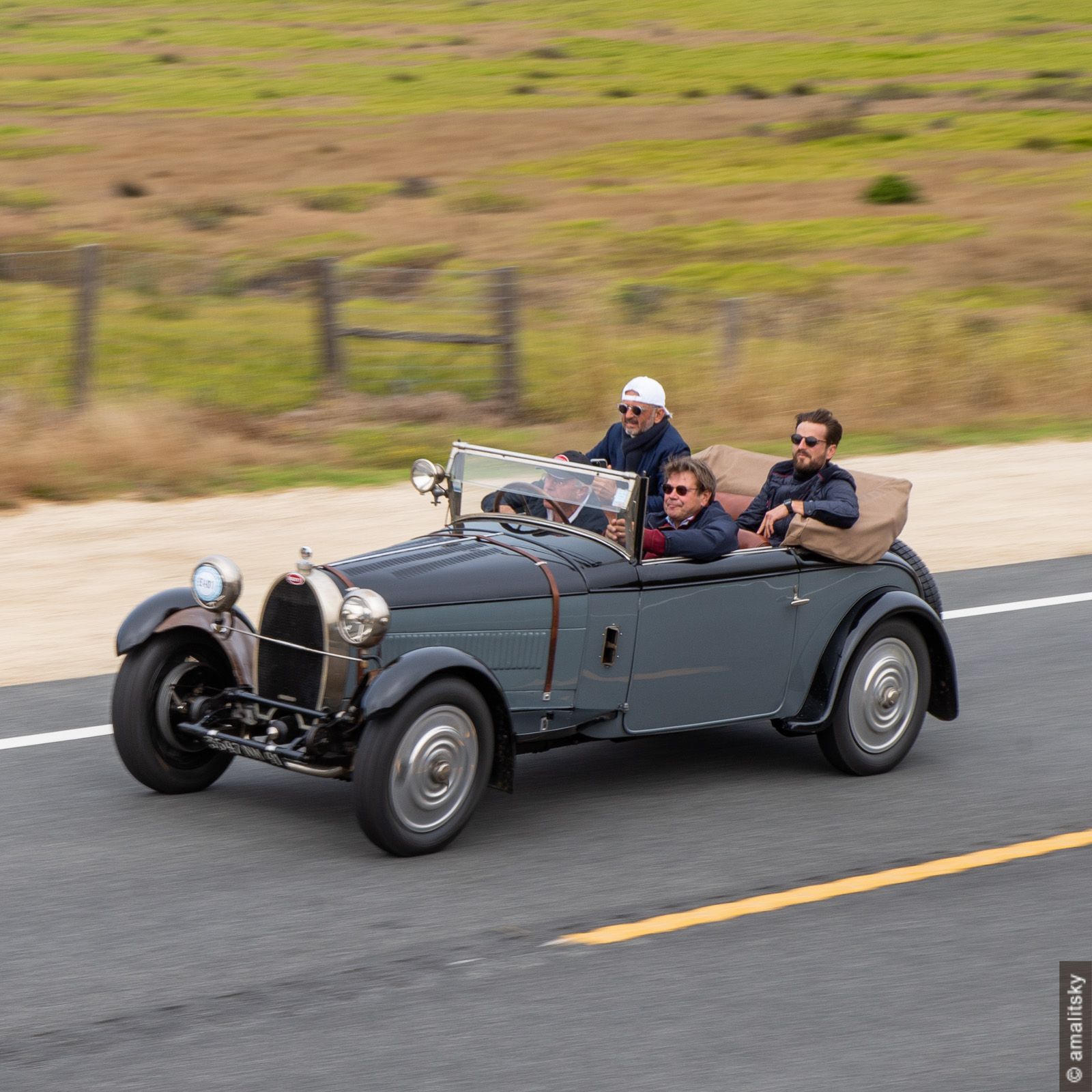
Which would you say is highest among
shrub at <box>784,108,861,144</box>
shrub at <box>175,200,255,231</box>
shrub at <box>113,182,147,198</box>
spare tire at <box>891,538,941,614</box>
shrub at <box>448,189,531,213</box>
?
shrub at <box>784,108,861,144</box>

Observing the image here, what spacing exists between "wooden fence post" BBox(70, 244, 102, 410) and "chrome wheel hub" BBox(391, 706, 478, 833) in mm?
9374

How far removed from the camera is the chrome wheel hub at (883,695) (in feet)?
23.0

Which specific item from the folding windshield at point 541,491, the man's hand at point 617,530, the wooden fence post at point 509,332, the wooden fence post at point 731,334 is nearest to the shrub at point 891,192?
the wooden fence post at point 731,334

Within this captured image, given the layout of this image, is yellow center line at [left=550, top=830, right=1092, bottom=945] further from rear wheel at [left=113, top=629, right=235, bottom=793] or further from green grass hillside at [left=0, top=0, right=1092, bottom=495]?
green grass hillside at [left=0, top=0, right=1092, bottom=495]

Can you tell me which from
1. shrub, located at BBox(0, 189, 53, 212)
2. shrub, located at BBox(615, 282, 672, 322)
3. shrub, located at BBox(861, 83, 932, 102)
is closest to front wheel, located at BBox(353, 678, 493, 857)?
shrub, located at BBox(615, 282, 672, 322)

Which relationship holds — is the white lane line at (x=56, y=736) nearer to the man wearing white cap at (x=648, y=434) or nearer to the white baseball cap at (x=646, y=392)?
the man wearing white cap at (x=648, y=434)

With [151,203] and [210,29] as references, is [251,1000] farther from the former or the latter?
[210,29]

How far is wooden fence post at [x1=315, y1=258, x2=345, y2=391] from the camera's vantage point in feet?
53.1

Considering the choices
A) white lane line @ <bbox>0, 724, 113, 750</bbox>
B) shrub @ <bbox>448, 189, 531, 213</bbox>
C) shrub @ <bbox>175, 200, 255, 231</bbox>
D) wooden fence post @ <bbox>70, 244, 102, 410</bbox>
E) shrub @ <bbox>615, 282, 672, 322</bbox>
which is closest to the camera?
white lane line @ <bbox>0, 724, 113, 750</bbox>

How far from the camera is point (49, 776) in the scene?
269 inches

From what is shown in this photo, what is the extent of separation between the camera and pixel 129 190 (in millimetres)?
36031

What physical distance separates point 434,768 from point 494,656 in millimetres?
513

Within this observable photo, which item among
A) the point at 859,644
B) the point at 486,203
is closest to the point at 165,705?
the point at 859,644

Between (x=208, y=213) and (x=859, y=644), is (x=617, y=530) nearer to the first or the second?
(x=859, y=644)
